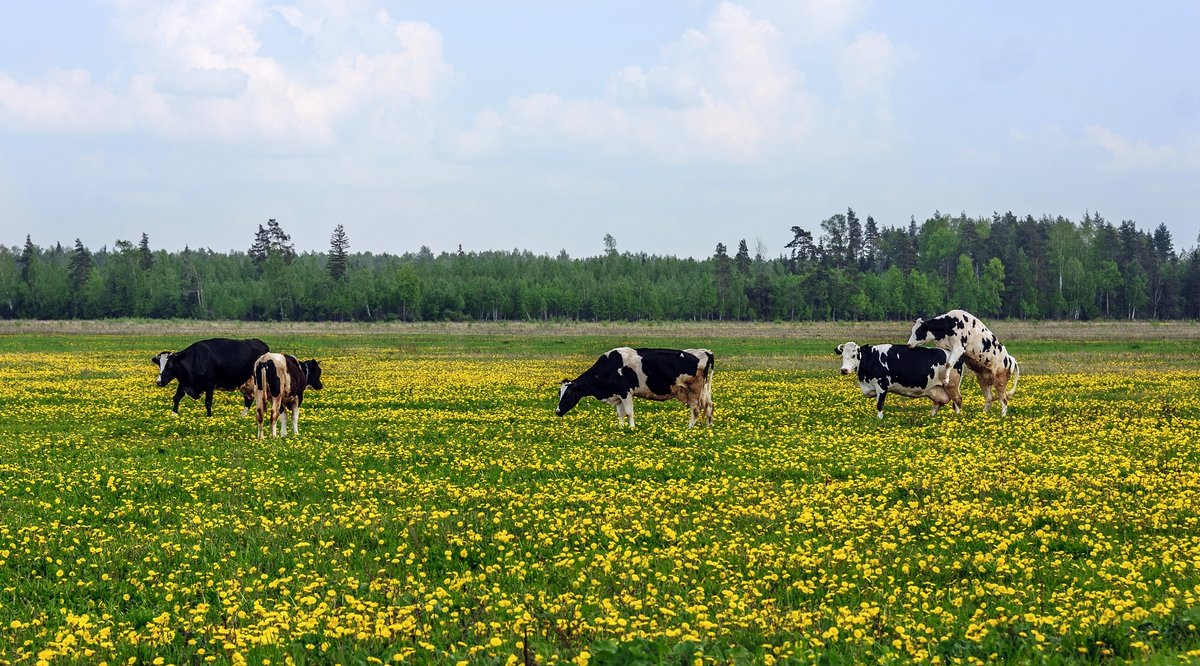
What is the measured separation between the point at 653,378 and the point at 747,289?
13512 cm

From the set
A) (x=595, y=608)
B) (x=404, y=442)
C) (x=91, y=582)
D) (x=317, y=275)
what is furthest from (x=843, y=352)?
(x=317, y=275)

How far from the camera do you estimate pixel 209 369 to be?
27.1 m

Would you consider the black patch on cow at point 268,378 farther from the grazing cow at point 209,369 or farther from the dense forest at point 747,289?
the dense forest at point 747,289

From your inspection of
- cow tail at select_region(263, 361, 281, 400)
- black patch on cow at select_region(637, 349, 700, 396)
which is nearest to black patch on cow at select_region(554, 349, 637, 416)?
black patch on cow at select_region(637, 349, 700, 396)

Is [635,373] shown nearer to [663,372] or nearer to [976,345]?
[663,372]

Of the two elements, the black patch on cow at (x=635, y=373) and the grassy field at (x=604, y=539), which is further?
the black patch on cow at (x=635, y=373)

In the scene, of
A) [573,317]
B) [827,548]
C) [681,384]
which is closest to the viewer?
[827,548]

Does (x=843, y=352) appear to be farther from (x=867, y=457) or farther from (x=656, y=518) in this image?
(x=656, y=518)

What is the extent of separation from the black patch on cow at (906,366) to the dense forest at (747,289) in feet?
407

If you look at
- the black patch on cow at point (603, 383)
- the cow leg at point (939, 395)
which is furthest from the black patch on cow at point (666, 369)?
the cow leg at point (939, 395)

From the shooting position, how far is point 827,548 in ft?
36.9

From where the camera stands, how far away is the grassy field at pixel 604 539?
27.6 feet

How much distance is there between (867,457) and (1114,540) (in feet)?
20.5

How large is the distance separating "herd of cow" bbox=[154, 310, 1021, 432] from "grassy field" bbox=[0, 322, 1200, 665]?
3.09 feet
